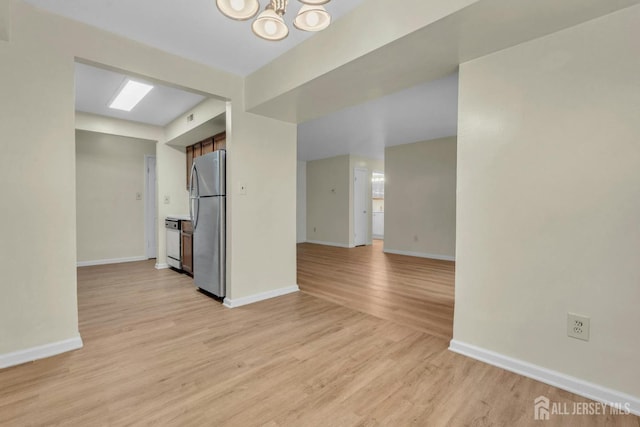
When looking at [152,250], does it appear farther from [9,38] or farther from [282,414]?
[282,414]

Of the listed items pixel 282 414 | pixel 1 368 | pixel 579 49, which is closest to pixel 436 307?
pixel 282 414

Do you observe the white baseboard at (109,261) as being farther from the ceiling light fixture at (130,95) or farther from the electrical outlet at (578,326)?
the electrical outlet at (578,326)

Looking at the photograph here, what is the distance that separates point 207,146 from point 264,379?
352cm

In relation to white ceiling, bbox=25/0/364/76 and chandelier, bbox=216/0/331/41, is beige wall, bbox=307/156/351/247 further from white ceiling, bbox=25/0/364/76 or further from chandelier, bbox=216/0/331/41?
chandelier, bbox=216/0/331/41

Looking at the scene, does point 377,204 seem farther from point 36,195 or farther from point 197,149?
point 36,195

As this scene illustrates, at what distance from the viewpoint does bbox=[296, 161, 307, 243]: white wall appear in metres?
8.31

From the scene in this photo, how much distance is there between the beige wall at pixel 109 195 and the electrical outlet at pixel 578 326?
6287 mm

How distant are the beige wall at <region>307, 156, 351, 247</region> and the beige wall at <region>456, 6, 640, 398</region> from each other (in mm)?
5400

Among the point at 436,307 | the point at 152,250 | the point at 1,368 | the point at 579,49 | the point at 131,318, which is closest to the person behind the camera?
the point at 579,49

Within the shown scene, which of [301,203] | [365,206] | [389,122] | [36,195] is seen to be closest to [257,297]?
[36,195]

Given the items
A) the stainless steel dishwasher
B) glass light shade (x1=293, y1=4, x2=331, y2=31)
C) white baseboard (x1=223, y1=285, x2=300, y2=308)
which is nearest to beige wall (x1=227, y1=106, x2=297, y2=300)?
white baseboard (x1=223, y1=285, x2=300, y2=308)

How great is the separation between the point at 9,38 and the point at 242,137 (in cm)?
171

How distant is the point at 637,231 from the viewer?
1450 millimetres

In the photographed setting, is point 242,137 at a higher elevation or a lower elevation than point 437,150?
lower
